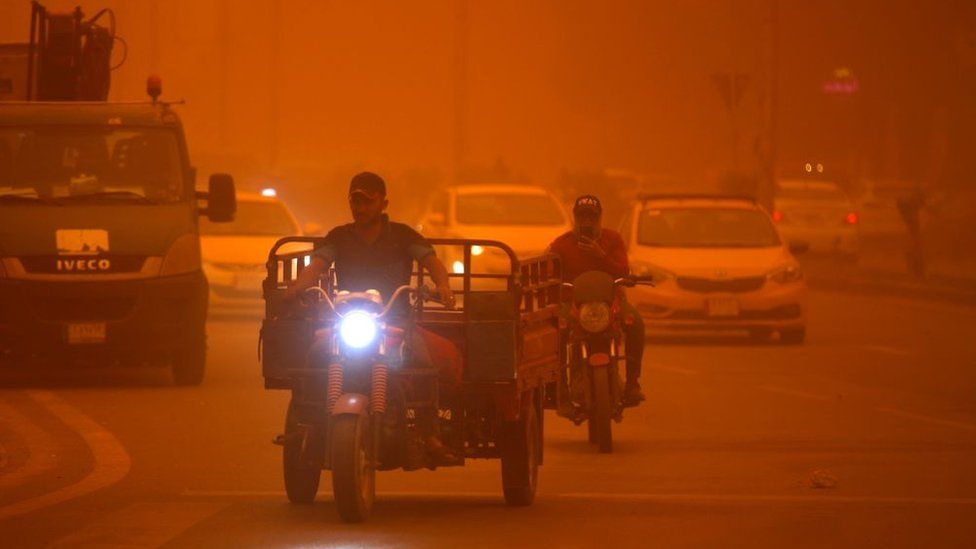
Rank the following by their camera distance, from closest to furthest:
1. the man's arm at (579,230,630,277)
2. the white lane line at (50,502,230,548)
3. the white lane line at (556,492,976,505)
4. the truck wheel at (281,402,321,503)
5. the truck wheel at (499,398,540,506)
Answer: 1. the white lane line at (50,502,230,548)
2. the truck wheel at (281,402,321,503)
3. the truck wheel at (499,398,540,506)
4. the white lane line at (556,492,976,505)
5. the man's arm at (579,230,630,277)

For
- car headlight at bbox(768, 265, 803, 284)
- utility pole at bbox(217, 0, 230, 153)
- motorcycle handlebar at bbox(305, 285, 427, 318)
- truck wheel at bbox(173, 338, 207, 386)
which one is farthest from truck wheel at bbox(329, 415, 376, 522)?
utility pole at bbox(217, 0, 230, 153)

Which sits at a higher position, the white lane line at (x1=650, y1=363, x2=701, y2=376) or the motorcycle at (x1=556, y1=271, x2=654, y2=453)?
the motorcycle at (x1=556, y1=271, x2=654, y2=453)

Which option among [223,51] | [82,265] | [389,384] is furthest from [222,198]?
[223,51]

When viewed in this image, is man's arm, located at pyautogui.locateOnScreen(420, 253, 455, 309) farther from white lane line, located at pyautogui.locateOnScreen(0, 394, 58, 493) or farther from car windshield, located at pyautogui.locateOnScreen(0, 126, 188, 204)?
car windshield, located at pyautogui.locateOnScreen(0, 126, 188, 204)

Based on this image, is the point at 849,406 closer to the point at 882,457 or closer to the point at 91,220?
the point at 882,457

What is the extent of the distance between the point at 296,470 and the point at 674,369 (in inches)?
412

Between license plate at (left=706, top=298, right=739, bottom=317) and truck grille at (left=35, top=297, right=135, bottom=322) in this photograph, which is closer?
truck grille at (left=35, top=297, right=135, bottom=322)

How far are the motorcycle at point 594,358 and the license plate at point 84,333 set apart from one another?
557 centimetres

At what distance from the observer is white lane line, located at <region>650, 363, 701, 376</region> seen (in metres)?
21.4

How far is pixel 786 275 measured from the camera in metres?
25.4

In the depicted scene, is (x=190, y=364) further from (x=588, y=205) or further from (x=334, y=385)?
(x=334, y=385)

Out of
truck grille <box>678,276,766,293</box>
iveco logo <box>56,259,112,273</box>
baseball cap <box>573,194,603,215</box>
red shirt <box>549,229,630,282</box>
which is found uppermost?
baseball cap <box>573,194,603,215</box>

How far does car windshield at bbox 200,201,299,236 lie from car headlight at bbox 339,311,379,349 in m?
18.4

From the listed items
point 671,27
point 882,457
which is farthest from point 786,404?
point 671,27
